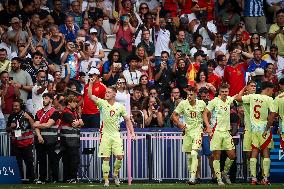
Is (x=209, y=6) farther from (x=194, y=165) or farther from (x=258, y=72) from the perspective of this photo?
(x=194, y=165)

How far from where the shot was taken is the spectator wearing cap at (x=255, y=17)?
38.9 m

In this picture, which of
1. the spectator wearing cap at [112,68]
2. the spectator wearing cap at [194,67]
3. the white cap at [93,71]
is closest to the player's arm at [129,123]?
the white cap at [93,71]

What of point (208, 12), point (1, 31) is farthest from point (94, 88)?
point (208, 12)

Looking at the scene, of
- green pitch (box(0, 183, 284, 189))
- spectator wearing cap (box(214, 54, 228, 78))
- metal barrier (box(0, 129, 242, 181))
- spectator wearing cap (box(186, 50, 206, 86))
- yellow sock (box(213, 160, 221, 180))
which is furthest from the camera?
spectator wearing cap (box(214, 54, 228, 78))

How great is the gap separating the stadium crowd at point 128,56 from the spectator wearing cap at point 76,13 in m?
0.03

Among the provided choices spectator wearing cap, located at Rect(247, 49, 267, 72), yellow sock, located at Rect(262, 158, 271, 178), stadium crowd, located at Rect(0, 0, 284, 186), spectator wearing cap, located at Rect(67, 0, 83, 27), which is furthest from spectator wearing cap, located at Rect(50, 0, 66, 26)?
yellow sock, located at Rect(262, 158, 271, 178)

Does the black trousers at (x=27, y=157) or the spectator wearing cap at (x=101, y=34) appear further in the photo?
the spectator wearing cap at (x=101, y=34)

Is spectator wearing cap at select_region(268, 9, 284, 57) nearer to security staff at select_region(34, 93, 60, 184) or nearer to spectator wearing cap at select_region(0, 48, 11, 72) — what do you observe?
spectator wearing cap at select_region(0, 48, 11, 72)

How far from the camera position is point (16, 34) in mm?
35375

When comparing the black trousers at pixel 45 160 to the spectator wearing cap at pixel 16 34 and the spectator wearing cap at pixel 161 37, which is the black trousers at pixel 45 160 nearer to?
the spectator wearing cap at pixel 16 34

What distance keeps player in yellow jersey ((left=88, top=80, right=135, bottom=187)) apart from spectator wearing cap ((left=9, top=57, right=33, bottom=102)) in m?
3.60

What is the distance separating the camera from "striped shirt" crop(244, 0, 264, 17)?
3894 centimetres

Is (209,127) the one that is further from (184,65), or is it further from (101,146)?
(184,65)

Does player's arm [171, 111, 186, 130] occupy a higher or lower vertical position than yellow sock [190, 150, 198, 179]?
higher
